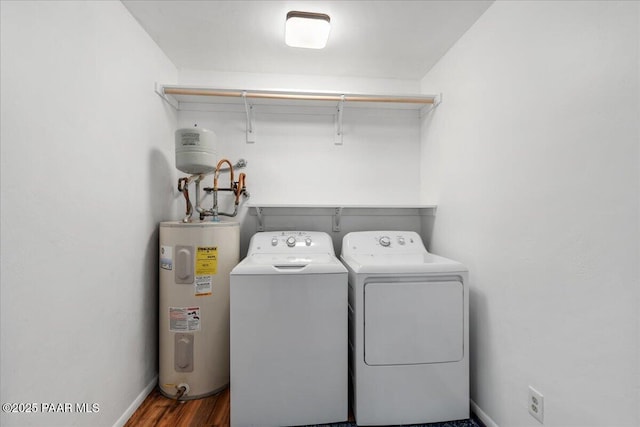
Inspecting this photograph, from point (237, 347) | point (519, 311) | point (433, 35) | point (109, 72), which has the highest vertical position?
point (433, 35)

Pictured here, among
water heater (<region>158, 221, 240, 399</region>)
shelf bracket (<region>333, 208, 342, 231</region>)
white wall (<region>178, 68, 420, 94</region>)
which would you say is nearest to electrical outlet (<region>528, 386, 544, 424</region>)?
shelf bracket (<region>333, 208, 342, 231</region>)

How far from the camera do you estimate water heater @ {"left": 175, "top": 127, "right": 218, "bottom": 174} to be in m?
1.63

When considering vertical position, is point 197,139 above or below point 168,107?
below

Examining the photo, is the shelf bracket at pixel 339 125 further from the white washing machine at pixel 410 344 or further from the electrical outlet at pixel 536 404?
the electrical outlet at pixel 536 404

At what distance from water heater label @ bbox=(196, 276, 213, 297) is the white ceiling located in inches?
62.2

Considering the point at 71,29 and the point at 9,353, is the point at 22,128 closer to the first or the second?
the point at 71,29

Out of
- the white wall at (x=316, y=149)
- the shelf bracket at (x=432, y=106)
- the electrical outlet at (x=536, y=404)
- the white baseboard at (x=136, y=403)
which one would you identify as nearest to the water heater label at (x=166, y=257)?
the white wall at (x=316, y=149)

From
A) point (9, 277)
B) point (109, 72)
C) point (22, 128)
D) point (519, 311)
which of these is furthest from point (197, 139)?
point (519, 311)

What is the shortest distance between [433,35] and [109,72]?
1907 mm

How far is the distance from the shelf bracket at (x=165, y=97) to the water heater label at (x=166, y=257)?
42.4 inches

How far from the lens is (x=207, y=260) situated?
1619 mm

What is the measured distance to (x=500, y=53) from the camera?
1330 mm

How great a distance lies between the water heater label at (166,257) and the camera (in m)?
1.60

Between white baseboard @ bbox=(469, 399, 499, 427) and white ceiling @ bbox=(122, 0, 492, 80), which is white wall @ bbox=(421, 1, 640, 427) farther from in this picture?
white ceiling @ bbox=(122, 0, 492, 80)
